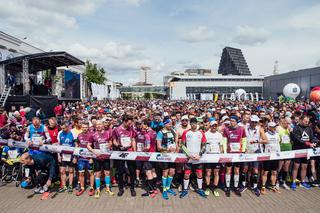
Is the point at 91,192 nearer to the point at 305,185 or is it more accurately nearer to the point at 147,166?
the point at 147,166

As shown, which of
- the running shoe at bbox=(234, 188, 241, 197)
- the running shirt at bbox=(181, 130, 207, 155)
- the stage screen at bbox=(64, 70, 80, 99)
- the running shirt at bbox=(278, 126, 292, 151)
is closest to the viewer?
the running shirt at bbox=(181, 130, 207, 155)

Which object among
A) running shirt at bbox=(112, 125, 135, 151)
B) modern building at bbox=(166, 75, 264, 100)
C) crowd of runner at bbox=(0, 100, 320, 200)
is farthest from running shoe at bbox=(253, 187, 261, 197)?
modern building at bbox=(166, 75, 264, 100)

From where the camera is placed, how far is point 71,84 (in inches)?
1008

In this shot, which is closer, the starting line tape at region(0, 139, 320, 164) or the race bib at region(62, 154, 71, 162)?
the starting line tape at region(0, 139, 320, 164)

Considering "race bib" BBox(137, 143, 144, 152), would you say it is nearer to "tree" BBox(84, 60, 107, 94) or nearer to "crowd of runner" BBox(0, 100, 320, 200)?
"crowd of runner" BBox(0, 100, 320, 200)

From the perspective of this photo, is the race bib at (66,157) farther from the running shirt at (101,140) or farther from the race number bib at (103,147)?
the race number bib at (103,147)

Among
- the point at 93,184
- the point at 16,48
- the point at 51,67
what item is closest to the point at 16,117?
the point at 93,184

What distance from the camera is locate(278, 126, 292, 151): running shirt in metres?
6.18

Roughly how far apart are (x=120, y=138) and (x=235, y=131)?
3.00m

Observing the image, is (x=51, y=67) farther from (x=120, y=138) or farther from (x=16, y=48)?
(x=120, y=138)

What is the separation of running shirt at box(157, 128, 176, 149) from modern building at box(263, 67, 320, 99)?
41731 mm

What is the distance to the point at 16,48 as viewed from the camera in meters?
25.2

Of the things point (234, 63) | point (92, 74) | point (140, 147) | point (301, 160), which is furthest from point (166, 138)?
point (234, 63)

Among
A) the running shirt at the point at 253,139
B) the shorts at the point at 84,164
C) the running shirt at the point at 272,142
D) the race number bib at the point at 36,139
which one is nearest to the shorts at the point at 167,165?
the shorts at the point at 84,164
